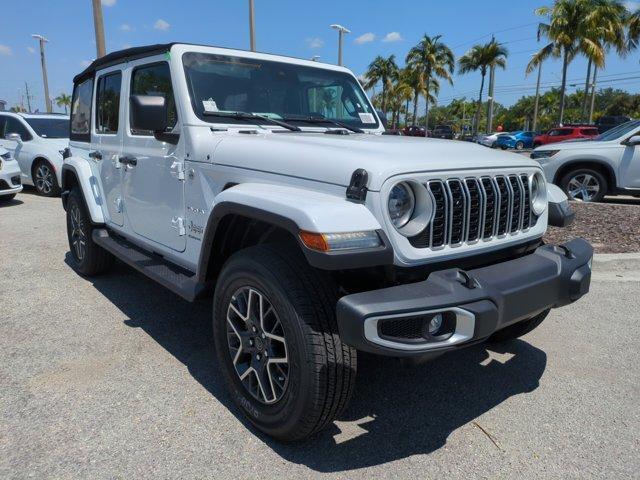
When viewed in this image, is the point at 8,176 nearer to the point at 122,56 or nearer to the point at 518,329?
the point at 122,56

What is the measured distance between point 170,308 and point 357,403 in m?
2.09

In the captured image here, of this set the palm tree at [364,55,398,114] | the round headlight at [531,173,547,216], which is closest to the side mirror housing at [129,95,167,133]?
the round headlight at [531,173,547,216]

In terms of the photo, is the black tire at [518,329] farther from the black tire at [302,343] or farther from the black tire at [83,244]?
the black tire at [83,244]

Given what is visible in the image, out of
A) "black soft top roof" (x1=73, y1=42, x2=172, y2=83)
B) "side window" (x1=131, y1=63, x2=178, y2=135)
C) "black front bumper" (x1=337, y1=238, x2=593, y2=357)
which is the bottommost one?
"black front bumper" (x1=337, y1=238, x2=593, y2=357)

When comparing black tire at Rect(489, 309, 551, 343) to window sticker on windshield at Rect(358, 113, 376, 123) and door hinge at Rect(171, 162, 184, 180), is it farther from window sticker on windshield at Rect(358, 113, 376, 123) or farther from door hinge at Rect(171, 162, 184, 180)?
door hinge at Rect(171, 162, 184, 180)

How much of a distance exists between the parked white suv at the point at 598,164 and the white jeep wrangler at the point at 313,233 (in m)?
6.19

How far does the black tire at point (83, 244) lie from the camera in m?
4.88

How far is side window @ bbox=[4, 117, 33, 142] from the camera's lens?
1099 centimetres

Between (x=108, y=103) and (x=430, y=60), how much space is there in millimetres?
45463

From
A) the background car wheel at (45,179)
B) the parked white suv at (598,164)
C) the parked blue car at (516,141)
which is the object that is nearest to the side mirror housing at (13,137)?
the background car wheel at (45,179)

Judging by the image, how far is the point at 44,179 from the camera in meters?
10.9

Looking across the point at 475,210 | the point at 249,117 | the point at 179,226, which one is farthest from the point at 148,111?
the point at 475,210

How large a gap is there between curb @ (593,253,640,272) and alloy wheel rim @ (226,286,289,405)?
4.10 m

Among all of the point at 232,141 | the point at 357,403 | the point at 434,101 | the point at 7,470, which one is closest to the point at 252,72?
Answer: the point at 232,141
